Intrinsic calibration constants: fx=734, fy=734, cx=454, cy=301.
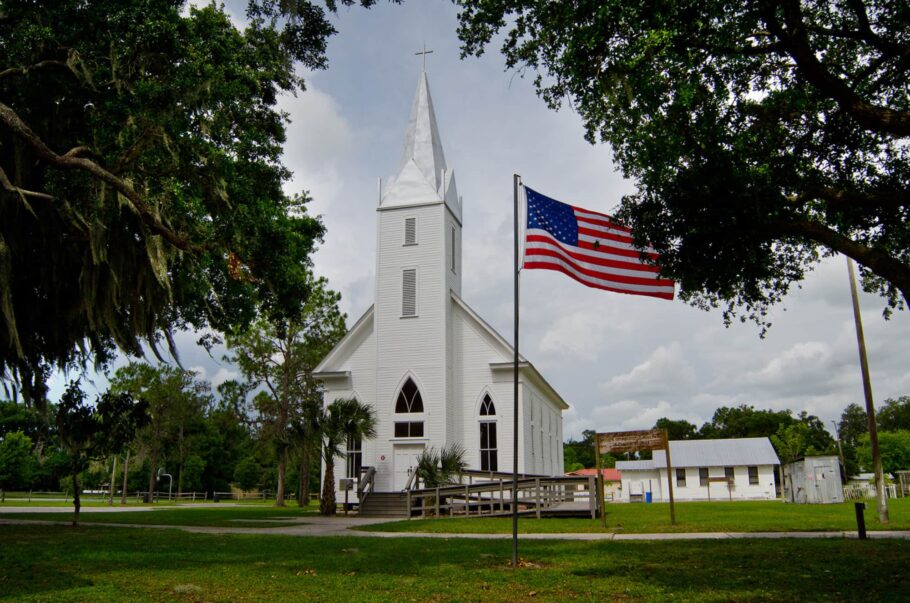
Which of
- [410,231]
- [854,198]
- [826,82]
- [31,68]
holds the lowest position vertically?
[854,198]

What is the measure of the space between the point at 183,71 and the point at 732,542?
13.7m

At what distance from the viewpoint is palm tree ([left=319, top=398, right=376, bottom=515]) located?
2758 cm

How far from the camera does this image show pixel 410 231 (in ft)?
110

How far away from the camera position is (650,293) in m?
15.4

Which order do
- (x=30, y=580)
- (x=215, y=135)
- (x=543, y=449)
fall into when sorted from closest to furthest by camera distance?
(x=30, y=580)
(x=215, y=135)
(x=543, y=449)

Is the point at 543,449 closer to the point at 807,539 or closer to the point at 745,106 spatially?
the point at 807,539

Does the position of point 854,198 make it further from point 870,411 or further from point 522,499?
point 522,499


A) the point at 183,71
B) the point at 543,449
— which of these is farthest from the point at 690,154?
the point at 543,449

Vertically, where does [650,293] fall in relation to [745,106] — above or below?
below

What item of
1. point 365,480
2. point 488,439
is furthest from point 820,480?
point 365,480

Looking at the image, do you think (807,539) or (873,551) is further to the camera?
(807,539)

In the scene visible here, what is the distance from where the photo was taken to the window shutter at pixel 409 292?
3262cm

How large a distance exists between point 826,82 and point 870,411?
11576mm

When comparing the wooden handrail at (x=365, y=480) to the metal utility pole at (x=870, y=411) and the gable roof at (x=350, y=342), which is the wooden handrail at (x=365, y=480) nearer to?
the gable roof at (x=350, y=342)
